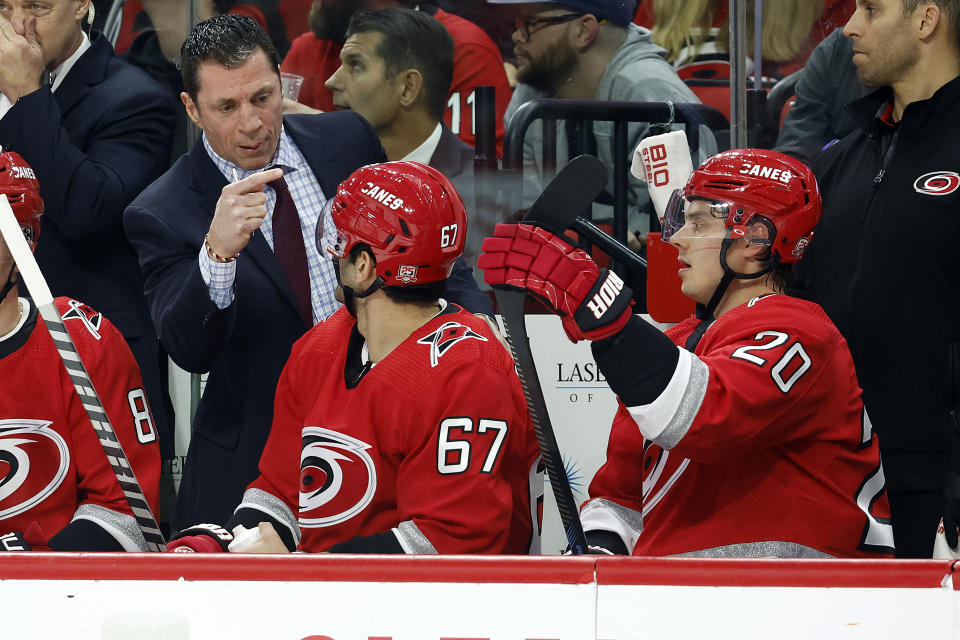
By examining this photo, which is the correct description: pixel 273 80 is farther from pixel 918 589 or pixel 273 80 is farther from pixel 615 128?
pixel 918 589

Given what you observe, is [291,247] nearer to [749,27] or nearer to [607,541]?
A: [607,541]

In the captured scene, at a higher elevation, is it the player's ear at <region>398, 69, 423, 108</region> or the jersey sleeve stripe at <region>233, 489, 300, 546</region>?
the player's ear at <region>398, 69, 423, 108</region>

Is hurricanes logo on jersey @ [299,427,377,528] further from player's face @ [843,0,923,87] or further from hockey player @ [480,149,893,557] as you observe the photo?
player's face @ [843,0,923,87]

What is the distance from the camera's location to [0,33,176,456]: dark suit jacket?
3381 mm

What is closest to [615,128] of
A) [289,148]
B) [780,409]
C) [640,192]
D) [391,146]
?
[640,192]

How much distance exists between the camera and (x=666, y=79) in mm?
3828

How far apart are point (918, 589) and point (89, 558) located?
1306 millimetres

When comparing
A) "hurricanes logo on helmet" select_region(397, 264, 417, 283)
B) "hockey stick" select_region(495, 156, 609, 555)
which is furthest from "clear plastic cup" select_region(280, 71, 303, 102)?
"hockey stick" select_region(495, 156, 609, 555)

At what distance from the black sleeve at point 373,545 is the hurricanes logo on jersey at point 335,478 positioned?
16 cm

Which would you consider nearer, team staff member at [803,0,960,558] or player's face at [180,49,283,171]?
team staff member at [803,0,960,558]

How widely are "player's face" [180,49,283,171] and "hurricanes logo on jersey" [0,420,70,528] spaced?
882 millimetres

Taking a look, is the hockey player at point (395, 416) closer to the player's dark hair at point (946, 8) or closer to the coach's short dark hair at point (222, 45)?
the coach's short dark hair at point (222, 45)

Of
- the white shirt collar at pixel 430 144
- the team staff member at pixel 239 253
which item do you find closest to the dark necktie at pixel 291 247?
the team staff member at pixel 239 253

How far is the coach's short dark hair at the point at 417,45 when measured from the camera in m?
3.82
